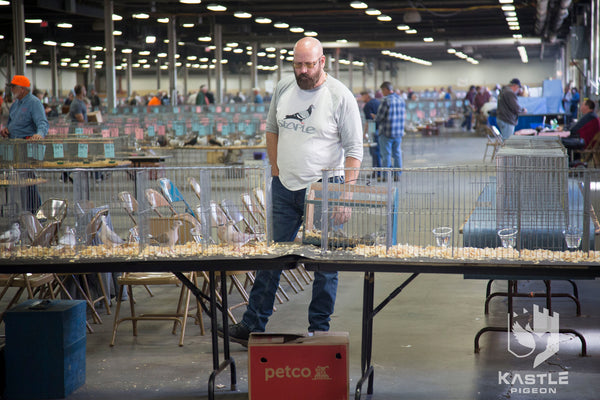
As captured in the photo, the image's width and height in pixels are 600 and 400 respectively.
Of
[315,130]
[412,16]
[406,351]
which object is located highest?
[412,16]

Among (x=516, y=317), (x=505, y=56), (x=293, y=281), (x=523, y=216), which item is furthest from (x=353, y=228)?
(x=505, y=56)

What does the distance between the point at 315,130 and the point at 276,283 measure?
0.98 meters

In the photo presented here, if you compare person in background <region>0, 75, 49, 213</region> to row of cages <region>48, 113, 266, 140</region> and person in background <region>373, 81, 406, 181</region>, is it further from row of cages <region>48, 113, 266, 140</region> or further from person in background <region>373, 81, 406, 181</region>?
person in background <region>373, 81, 406, 181</region>

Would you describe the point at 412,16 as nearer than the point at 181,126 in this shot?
No

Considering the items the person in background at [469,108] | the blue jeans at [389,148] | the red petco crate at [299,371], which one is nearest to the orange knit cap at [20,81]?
the red petco crate at [299,371]

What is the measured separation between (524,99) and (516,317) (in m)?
15.3

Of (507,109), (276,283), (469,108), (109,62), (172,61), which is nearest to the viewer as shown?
(276,283)

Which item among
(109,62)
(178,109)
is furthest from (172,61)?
(109,62)

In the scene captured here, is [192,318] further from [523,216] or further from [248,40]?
[248,40]

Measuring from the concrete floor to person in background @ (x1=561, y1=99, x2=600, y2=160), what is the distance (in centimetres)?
609

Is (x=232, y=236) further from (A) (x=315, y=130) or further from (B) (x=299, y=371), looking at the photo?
(A) (x=315, y=130)

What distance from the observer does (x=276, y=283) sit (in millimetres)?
4680

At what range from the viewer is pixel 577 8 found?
2306 cm

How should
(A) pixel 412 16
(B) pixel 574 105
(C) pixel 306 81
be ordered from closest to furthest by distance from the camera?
1. (C) pixel 306 81
2. (B) pixel 574 105
3. (A) pixel 412 16
